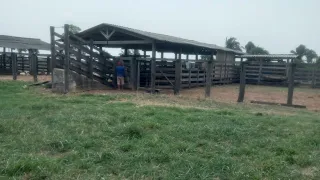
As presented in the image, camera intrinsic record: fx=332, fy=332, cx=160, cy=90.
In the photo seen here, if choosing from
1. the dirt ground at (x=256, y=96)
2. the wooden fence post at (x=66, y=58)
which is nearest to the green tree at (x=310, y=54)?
the dirt ground at (x=256, y=96)

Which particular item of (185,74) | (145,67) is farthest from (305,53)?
(145,67)

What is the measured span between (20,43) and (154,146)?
26.9m

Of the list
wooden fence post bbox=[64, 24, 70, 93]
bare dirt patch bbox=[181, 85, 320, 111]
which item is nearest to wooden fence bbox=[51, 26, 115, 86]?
wooden fence post bbox=[64, 24, 70, 93]

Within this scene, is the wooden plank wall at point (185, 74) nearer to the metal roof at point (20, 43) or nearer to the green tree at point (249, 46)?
the metal roof at point (20, 43)

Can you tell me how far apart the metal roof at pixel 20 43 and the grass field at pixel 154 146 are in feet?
68.9

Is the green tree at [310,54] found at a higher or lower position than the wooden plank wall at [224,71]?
higher

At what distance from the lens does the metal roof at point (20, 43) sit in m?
26.6

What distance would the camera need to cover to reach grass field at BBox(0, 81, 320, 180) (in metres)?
4.06

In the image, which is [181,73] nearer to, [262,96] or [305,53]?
[262,96]

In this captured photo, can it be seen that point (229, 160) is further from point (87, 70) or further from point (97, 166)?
point (87, 70)

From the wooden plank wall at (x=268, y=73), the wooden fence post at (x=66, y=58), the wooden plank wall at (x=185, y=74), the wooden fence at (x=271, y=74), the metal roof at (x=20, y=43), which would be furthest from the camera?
the metal roof at (x=20, y=43)

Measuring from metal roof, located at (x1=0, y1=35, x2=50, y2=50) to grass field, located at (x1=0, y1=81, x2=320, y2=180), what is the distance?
21.0 metres

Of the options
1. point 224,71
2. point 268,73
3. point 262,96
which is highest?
point 224,71

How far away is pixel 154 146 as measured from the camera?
5082 millimetres
